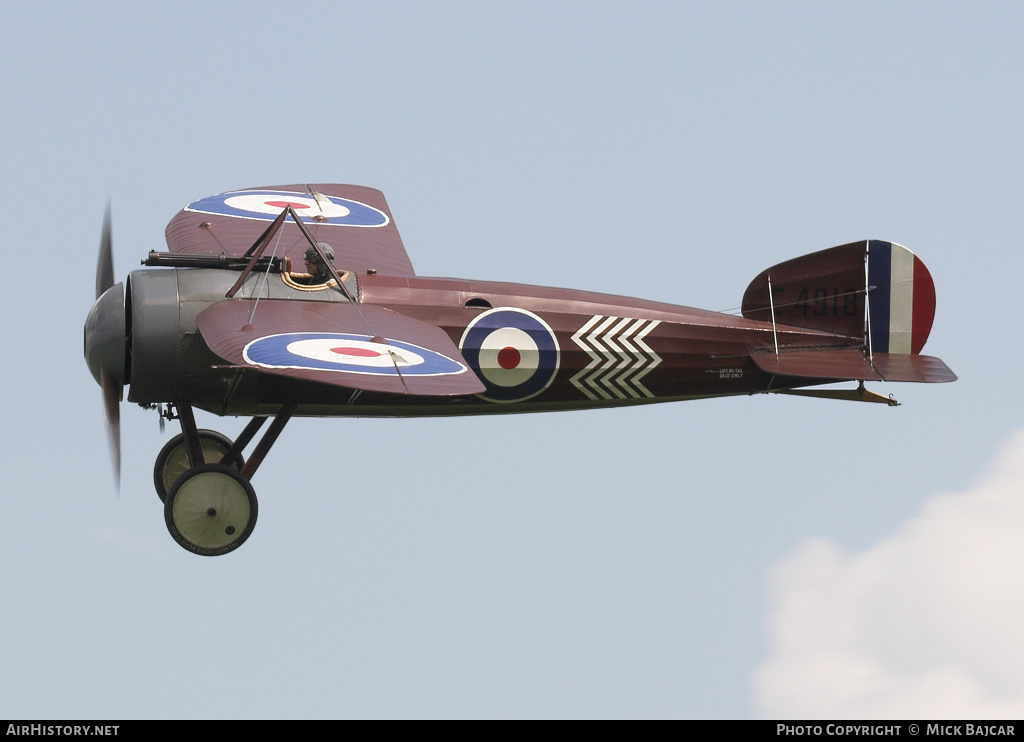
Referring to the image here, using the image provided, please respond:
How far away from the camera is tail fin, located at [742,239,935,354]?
21406 mm

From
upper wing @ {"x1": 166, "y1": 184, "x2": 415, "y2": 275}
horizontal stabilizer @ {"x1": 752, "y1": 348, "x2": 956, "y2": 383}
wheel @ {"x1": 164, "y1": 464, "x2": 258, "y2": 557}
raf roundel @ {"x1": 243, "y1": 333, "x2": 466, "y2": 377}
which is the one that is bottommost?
wheel @ {"x1": 164, "y1": 464, "x2": 258, "y2": 557}

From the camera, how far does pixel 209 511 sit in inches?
759

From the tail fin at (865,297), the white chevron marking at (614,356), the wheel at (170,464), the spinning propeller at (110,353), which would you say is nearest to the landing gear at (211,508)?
the spinning propeller at (110,353)

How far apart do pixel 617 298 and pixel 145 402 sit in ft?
17.5

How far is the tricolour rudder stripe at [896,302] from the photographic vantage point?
2141 cm

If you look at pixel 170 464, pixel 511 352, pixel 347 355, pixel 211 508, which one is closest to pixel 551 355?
pixel 511 352

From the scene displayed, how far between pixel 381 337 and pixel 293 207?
4.56 meters

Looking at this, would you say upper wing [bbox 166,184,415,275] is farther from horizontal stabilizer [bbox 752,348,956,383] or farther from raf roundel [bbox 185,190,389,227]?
horizontal stabilizer [bbox 752,348,956,383]

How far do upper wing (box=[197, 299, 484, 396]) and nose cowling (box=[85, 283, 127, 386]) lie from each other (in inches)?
39.1

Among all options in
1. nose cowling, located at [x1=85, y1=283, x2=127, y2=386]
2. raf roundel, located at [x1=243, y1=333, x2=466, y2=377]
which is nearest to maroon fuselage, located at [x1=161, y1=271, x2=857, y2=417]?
nose cowling, located at [x1=85, y1=283, x2=127, y2=386]

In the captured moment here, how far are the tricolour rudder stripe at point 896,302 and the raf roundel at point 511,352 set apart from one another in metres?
3.80

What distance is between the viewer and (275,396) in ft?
65.2

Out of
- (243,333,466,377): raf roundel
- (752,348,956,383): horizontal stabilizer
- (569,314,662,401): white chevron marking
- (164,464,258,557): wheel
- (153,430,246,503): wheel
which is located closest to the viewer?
(243,333,466,377): raf roundel

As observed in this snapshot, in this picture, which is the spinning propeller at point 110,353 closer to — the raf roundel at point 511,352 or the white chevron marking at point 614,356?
the raf roundel at point 511,352
